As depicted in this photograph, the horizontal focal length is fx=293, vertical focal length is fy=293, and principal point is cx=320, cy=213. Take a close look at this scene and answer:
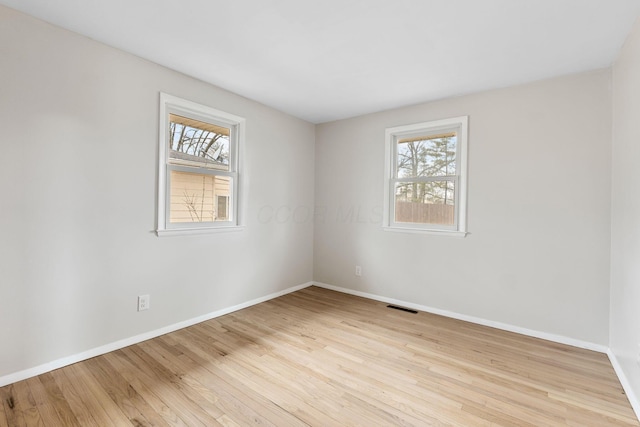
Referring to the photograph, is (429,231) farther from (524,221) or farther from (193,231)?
(193,231)

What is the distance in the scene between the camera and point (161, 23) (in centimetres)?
205

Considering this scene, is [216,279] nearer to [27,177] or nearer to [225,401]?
[225,401]

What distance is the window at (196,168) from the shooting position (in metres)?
2.74

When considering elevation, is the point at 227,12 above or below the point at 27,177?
above

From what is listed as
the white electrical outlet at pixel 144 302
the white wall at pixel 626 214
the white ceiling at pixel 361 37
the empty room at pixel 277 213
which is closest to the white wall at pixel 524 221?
the empty room at pixel 277 213

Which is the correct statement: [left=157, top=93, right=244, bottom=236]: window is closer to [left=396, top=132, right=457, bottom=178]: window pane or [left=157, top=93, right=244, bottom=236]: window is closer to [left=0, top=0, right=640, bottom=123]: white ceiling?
[left=0, top=0, right=640, bottom=123]: white ceiling

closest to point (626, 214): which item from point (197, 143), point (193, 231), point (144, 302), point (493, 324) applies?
point (493, 324)

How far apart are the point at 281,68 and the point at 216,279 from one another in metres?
2.24

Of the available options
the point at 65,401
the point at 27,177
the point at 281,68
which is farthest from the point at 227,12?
the point at 65,401

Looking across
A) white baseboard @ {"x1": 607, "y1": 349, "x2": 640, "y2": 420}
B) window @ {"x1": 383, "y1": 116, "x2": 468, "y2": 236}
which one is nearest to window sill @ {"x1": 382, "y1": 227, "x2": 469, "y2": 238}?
window @ {"x1": 383, "y1": 116, "x2": 468, "y2": 236}

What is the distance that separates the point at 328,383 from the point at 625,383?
79.7 inches

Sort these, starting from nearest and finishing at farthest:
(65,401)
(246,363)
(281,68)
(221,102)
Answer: (65,401) → (246,363) → (281,68) → (221,102)

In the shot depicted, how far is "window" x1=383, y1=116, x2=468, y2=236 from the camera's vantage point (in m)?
3.28

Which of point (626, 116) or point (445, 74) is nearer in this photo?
point (626, 116)
